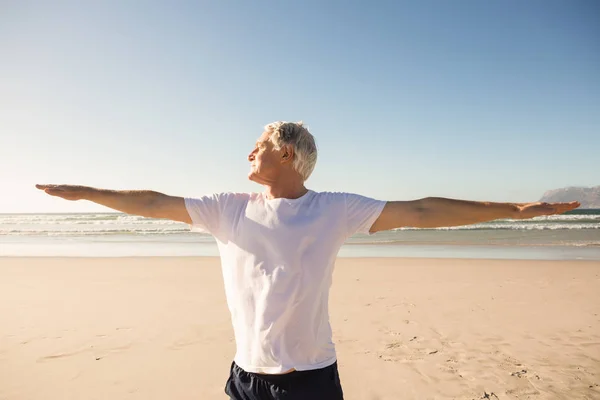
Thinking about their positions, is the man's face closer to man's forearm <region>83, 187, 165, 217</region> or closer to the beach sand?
man's forearm <region>83, 187, 165, 217</region>

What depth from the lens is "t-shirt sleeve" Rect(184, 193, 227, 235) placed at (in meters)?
1.89

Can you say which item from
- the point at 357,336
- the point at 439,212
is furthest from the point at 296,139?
the point at 357,336

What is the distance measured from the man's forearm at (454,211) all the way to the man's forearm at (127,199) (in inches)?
46.2

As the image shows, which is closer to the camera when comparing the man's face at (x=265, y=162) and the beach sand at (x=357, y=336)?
the man's face at (x=265, y=162)

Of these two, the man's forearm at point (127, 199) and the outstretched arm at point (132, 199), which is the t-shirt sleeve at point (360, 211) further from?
the man's forearm at point (127, 199)

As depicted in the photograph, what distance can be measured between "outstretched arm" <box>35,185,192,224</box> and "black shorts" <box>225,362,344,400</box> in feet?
2.46

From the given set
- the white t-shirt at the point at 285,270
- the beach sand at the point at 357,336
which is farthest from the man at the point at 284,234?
the beach sand at the point at 357,336

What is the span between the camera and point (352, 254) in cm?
1534

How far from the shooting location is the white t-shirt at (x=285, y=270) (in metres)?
1.73

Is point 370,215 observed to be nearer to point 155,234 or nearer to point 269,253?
point 269,253

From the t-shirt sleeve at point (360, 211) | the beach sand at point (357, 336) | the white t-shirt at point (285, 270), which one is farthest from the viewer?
the beach sand at point (357, 336)

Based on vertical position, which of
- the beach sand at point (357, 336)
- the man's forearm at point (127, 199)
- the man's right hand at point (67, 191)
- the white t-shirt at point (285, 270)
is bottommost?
the beach sand at point (357, 336)

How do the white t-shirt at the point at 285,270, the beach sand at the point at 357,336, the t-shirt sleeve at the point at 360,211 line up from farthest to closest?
Result: the beach sand at the point at 357,336, the t-shirt sleeve at the point at 360,211, the white t-shirt at the point at 285,270

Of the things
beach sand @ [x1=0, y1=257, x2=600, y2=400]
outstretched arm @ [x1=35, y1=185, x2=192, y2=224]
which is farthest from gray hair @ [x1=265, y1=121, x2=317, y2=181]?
beach sand @ [x1=0, y1=257, x2=600, y2=400]
